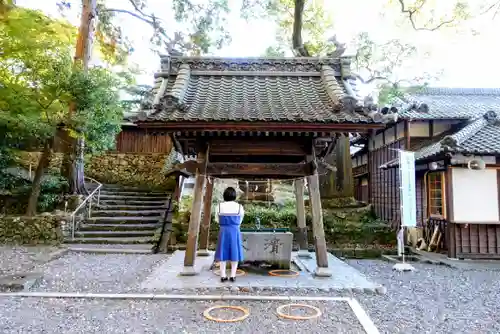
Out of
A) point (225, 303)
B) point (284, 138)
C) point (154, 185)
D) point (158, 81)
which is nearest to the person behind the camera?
point (225, 303)

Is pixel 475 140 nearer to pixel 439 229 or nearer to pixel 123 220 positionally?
pixel 439 229

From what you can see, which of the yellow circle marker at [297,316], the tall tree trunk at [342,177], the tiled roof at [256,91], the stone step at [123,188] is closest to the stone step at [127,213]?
the stone step at [123,188]

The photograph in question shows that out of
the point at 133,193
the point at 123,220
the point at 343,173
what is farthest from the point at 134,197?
the point at 343,173

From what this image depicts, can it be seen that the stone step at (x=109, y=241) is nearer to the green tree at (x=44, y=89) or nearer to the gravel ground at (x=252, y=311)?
the green tree at (x=44, y=89)

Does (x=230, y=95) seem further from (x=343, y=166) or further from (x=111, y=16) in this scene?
(x=111, y=16)

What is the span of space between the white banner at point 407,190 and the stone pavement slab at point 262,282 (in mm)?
2782

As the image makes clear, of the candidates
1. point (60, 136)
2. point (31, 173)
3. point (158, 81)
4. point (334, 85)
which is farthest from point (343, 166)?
point (31, 173)

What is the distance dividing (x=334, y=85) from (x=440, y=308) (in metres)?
4.64

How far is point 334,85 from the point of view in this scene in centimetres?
778

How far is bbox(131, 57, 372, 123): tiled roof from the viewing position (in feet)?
21.5

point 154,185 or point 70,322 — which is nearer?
point 70,322

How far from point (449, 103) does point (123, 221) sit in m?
14.1

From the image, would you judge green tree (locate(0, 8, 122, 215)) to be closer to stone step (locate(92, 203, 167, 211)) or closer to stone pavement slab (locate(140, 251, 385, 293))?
stone step (locate(92, 203, 167, 211))

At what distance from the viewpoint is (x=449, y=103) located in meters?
15.4
